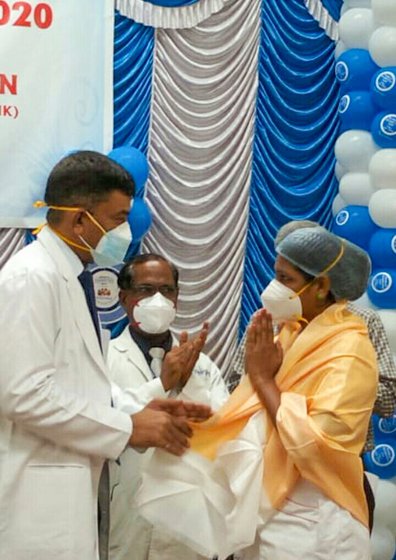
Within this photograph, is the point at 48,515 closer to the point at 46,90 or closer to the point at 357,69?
the point at 46,90

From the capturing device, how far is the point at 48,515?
2322 millimetres

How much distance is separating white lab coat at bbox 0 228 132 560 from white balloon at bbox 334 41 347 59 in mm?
3301

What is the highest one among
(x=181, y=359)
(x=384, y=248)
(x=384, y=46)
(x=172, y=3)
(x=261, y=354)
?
(x=172, y=3)

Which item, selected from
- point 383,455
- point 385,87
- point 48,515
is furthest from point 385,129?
point 48,515

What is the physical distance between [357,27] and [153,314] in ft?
7.36

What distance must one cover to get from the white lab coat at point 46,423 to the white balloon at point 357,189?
9.05 ft

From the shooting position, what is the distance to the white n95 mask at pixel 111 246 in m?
2.52

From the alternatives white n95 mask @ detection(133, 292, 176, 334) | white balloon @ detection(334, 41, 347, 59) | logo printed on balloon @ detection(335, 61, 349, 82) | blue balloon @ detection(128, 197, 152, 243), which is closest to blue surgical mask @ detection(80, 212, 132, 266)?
white n95 mask @ detection(133, 292, 176, 334)

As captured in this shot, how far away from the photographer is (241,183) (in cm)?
533

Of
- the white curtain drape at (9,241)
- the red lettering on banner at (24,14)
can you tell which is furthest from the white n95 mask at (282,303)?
the red lettering on banner at (24,14)

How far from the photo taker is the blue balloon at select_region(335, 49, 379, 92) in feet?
16.0

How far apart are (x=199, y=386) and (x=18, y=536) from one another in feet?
3.84

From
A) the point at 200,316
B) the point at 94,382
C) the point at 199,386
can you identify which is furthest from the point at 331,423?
the point at 200,316

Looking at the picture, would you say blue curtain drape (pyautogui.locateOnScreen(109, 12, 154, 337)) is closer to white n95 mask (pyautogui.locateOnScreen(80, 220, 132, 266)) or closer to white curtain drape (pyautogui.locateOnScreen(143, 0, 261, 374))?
white curtain drape (pyautogui.locateOnScreen(143, 0, 261, 374))
